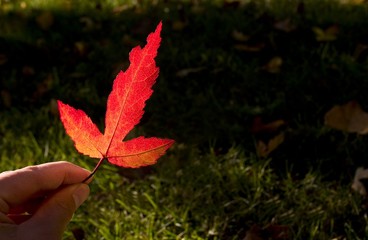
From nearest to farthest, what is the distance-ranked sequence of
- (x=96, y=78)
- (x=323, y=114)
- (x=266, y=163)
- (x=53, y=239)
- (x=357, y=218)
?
(x=53, y=239), (x=357, y=218), (x=266, y=163), (x=323, y=114), (x=96, y=78)

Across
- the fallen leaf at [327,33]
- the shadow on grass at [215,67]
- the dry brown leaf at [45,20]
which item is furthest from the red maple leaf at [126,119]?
the dry brown leaf at [45,20]

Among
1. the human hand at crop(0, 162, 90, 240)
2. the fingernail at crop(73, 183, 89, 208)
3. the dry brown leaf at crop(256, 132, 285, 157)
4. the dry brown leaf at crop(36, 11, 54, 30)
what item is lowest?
Answer: the dry brown leaf at crop(256, 132, 285, 157)

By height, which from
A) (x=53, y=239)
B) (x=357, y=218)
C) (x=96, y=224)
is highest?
(x=53, y=239)

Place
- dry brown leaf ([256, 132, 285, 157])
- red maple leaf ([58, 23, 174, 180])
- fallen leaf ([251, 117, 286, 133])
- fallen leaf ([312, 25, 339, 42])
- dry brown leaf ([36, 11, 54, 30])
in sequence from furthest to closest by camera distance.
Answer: dry brown leaf ([36, 11, 54, 30]) → fallen leaf ([312, 25, 339, 42]) → fallen leaf ([251, 117, 286, 133]) → dry brown leaf ([256, 132, 285, 157]) → red maple leaf ([58, 23, 174, 180])

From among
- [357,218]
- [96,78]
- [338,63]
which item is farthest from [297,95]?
[96,78]

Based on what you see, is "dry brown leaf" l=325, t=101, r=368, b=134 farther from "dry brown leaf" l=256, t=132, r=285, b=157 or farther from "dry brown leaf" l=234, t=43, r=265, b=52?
"dry brown leaf" l=234, t=43, r=265, b=52

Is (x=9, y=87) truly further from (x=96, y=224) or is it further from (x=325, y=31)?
(x=325, y=31)

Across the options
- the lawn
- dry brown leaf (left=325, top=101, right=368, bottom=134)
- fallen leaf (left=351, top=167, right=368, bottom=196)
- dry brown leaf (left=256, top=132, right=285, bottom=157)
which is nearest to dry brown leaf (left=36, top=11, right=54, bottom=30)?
the lawn
